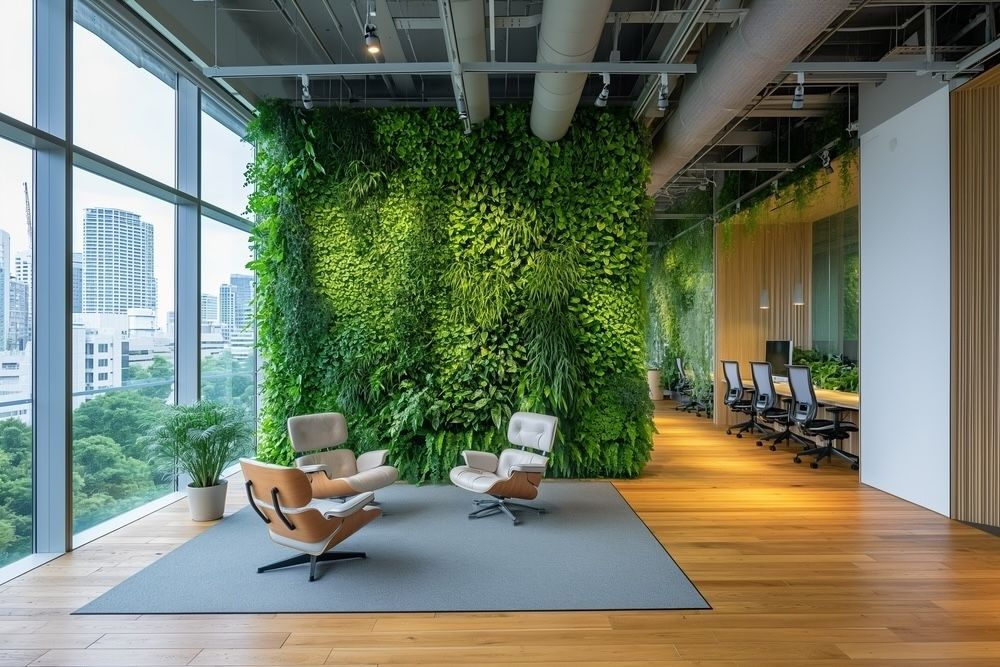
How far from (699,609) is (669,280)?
9866 millimetres

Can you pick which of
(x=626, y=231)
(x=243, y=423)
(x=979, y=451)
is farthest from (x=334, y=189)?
(x=979, y=451)

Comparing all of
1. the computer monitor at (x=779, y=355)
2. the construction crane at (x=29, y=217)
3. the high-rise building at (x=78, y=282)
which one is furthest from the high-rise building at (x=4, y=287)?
the computer monitor at (x=779, y=355)

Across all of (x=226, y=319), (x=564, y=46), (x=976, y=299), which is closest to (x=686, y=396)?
(x=976, y=299)

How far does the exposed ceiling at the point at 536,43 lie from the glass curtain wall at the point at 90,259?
58cm

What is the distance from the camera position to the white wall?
16.2 feet

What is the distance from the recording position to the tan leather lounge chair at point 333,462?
462 centimetres

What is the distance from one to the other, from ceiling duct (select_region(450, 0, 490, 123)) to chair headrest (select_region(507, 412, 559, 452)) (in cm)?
306

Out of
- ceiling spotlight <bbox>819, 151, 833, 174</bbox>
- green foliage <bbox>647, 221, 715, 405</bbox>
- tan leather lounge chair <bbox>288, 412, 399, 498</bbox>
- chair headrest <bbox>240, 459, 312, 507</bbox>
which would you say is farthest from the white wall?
chair headrest <bbox>240, 459, 312, 507</bbox>

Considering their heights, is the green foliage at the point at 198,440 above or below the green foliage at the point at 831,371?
below

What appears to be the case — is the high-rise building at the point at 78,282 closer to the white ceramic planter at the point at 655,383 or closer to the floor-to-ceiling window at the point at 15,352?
the floor-to-ceiling window at the point at 15,352

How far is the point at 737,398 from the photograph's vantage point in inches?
356

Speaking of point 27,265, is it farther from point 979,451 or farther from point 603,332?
point 979,451

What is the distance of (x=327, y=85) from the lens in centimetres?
681

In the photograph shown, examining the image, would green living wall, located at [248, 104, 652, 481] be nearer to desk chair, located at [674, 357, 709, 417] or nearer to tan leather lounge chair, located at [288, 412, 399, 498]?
tan leather lounge chair, located at [288, 412, 399, 498]
